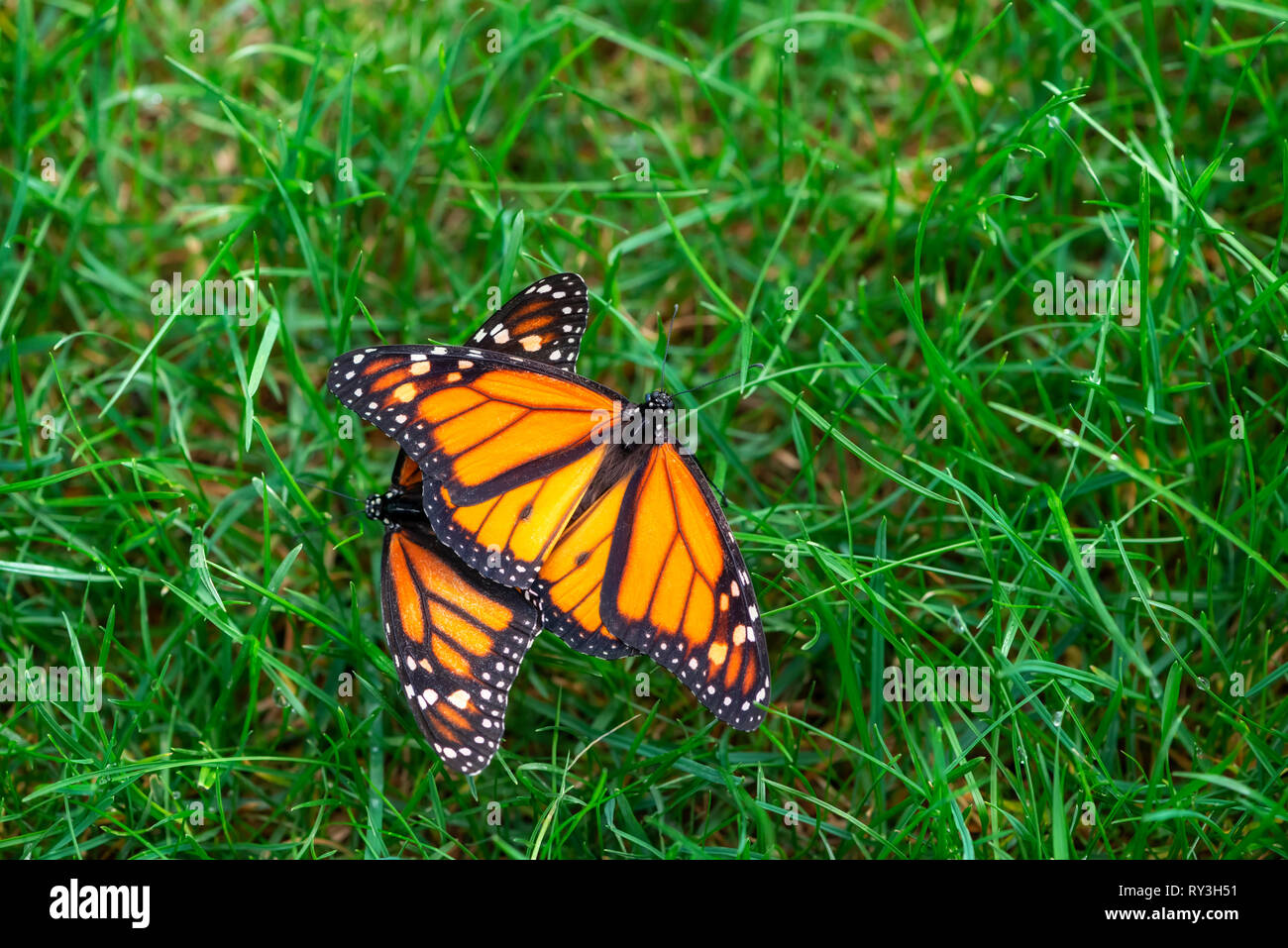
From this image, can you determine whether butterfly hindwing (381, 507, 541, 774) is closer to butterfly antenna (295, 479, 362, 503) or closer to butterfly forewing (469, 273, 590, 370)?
butterfly antenna (295, 479, 362, 503)

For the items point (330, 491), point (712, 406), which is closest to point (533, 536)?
point (330, 491)

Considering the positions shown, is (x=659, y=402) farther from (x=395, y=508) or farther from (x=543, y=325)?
(x=395, y=508)

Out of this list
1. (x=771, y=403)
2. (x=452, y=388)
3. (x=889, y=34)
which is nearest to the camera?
(x=452, y=388)

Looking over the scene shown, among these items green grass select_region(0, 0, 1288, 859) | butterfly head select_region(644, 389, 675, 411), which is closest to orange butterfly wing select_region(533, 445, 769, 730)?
butterfly head select_region(644, 389, 675, 411)

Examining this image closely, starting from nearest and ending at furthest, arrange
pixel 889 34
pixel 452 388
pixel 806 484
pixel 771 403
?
pixel 452 388 < pixel 806 484 < pixel 771 403 < pixel 889 34

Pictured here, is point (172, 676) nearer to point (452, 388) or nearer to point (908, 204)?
point (452, 388)

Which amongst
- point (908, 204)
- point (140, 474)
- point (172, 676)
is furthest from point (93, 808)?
point (908, 204)

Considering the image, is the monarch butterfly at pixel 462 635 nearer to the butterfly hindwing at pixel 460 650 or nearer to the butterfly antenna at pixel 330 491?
the butterfly hindwing at pixel 460 650
